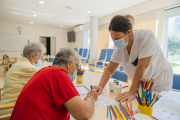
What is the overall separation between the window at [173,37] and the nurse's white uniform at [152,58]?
8.68ft

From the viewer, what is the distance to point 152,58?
1.09 metres

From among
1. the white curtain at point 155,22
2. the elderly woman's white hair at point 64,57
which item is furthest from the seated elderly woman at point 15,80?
the white curtain at point 155,22

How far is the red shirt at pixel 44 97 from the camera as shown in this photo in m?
0.65

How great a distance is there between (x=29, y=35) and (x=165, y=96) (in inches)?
345

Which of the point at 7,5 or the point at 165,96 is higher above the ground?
the point at 7,5

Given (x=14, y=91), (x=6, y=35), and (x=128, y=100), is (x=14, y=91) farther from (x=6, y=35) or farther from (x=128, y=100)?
(x=6, y=35)

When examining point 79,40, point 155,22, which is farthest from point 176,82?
point 79,40

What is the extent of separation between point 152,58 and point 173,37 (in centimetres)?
293

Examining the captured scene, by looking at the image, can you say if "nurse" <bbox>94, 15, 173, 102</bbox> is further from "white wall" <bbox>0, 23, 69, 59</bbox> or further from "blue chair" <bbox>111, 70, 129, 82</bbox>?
"white wall" <bbox>0, 23, 69, 59</bbox>

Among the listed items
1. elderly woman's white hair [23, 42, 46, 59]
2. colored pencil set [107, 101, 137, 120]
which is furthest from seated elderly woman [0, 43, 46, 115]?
colored pencil set [107, 101, 137, 120]

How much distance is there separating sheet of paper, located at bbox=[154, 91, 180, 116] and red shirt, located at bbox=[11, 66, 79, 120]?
653 millimetres

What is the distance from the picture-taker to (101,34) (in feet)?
18.9

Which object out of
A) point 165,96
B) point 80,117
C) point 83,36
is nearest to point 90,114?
point 80,117

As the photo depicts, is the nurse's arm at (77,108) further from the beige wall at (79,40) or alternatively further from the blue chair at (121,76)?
the beige wall at (79,40)
